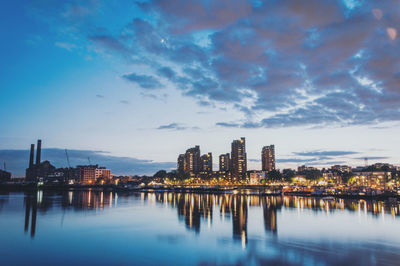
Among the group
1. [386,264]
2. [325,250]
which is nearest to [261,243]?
[325,250]

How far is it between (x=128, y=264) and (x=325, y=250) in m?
17.6

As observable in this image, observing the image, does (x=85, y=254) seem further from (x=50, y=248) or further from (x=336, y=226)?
(x=336, y=226)

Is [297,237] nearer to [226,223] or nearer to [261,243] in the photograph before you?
[261,243]

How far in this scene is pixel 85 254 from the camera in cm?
2675

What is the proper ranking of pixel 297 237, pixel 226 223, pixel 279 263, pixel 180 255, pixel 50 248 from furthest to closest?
pixel 226 223
pixel 297 237
pixel 50 248
pixel 180 255
pixel 279 263

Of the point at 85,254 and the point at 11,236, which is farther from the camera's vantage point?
the point at 11,236

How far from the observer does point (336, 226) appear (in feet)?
137

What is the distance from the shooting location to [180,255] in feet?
85.4

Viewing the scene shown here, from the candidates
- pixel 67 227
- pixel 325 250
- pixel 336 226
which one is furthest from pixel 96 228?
pixel 336 226

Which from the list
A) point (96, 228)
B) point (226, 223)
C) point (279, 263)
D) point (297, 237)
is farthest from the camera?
point (226, 223)

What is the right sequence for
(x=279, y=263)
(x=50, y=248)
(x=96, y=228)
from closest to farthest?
(x=279, y=263) < (x=50, y=248) < (x=96, y=228)

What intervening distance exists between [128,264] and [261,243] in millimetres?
13238

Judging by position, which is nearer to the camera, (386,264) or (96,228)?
(386,264)

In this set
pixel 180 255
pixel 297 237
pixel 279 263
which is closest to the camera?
pixel 279 263
